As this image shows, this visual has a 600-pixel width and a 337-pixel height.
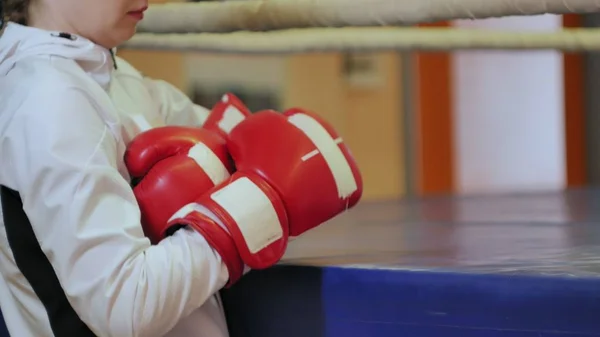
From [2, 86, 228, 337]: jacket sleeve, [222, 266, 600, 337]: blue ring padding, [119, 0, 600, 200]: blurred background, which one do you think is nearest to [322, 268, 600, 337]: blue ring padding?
[222, 266, 600, 337]: blue ring padding

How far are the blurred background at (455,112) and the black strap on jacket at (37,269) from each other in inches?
92.3

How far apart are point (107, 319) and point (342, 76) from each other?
102 inches

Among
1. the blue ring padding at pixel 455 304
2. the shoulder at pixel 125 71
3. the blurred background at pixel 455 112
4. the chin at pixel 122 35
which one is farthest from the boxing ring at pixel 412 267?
the blurred background at pixel 455 112

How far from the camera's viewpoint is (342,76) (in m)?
3.27

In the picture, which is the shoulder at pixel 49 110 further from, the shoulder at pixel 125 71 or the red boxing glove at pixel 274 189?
the shoulder at pixel 125 71

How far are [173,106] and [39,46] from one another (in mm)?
316

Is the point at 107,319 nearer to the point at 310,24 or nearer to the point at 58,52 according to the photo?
the point at 58,52

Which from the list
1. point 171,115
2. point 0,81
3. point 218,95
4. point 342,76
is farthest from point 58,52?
point 342,76

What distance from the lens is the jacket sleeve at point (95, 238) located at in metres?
0.72

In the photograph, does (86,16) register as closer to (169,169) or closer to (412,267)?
(169,169)

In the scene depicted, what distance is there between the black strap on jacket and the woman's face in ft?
0.61

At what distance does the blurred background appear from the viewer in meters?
3.17

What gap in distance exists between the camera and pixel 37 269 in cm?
77

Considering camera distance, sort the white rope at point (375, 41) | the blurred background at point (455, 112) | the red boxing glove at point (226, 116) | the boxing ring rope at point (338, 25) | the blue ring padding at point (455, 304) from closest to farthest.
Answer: the blue ring padding at point (455, 304) → the boxing ring rope at point (338, 25) → the red boxing glove at point (226, 116) → the white rope at point (375, 41) → the blurred background at point (455, 112)
